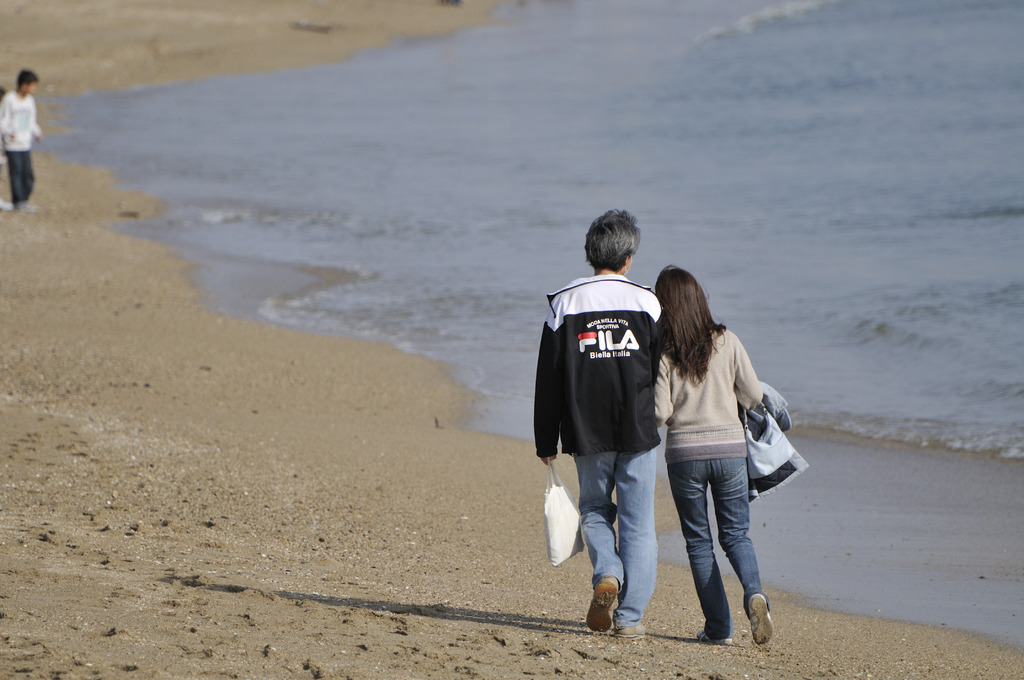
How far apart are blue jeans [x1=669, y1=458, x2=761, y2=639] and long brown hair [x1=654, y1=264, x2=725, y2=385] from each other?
1.24ft

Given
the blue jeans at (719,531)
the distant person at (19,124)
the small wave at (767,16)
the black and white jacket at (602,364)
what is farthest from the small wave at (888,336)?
the small wave at (767,16)

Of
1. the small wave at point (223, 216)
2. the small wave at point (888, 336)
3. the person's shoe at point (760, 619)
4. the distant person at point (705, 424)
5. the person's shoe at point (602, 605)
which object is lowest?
the small wave at point (888, 336)

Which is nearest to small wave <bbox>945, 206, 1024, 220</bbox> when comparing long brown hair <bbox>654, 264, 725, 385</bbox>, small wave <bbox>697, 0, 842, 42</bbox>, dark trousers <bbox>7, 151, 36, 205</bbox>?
dark trousers <bbox>7, 151, 36, 205</bbox>

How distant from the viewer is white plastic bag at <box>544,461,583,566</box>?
156 inches

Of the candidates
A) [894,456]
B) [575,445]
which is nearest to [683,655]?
[575,445]

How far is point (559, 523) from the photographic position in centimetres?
399

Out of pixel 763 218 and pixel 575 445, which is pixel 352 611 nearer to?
pixel 575 445

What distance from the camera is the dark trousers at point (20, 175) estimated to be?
45.9 ft

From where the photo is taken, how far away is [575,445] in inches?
154

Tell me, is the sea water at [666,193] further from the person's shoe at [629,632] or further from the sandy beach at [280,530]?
the person's shoe at [629,632]

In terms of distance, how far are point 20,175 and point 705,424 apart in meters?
12.9

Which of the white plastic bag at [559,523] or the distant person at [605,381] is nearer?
the distant person at [605,381]

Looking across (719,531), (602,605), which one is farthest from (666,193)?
(602,605)

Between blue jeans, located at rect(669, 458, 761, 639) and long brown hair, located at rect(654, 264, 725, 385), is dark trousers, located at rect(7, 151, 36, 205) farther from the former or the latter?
blue jeans, located at rect(669, 458, 761, 639)
